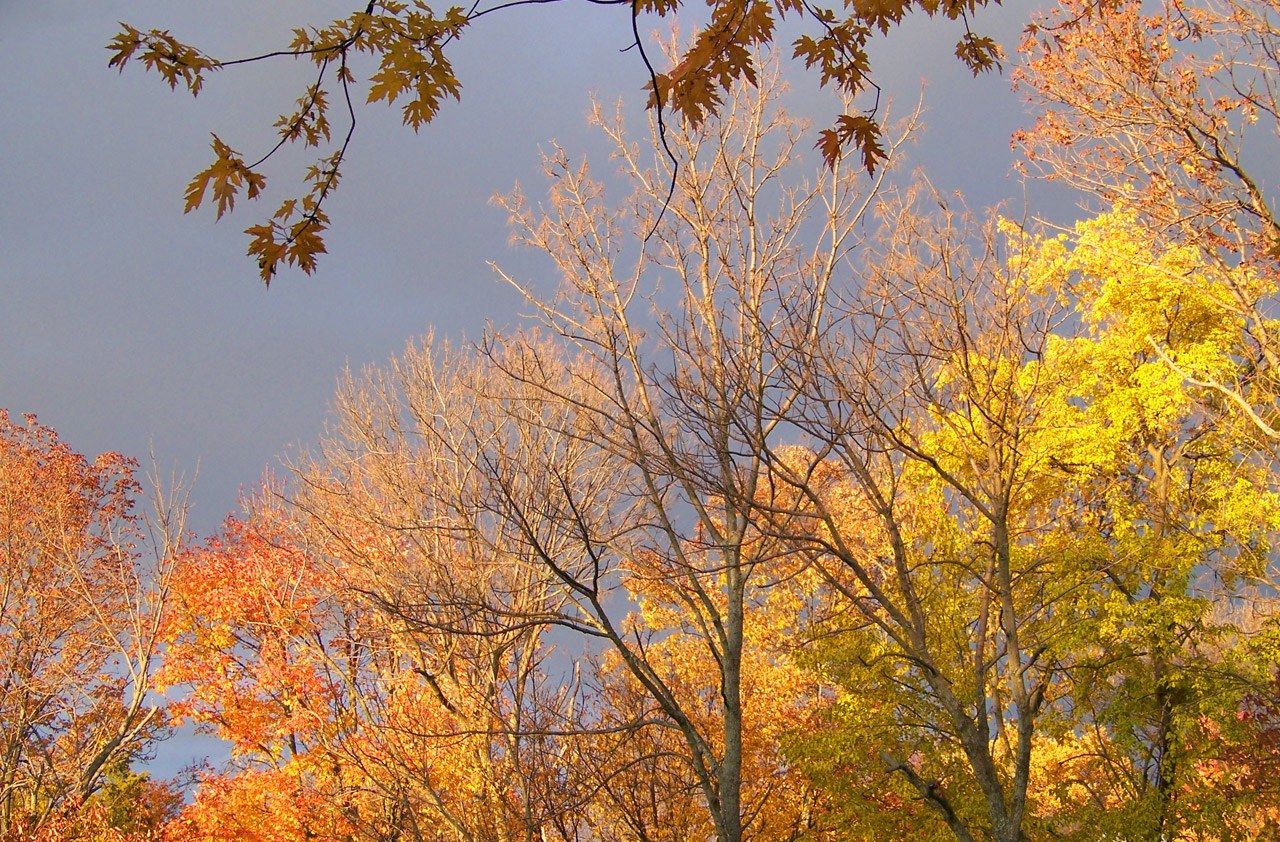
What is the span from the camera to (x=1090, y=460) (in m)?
14.2

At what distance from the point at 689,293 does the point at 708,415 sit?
8.65ft

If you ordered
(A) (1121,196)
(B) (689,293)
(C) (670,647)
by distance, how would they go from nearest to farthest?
(A) (1121,196), (B) (689,293), (C) (670,647)

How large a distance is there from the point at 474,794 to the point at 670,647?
834cm

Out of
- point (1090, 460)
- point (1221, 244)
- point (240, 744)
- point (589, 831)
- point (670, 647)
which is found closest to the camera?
point (1221, 244)

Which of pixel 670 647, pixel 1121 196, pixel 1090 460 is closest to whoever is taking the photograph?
pixel 1121 196

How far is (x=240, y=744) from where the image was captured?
16625mm

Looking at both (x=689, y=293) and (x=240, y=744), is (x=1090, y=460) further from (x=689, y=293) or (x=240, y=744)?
(x=240, y=744)

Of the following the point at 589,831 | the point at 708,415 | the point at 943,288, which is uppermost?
the point at 943,288

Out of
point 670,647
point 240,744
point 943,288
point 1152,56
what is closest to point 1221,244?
point 1152,56

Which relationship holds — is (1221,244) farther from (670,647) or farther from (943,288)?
(670,647)

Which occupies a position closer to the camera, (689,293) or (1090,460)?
(689,293)

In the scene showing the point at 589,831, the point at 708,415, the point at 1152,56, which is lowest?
the point at 589,831

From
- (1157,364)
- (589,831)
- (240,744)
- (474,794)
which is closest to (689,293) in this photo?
(474,794)

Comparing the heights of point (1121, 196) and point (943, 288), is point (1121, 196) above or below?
above
